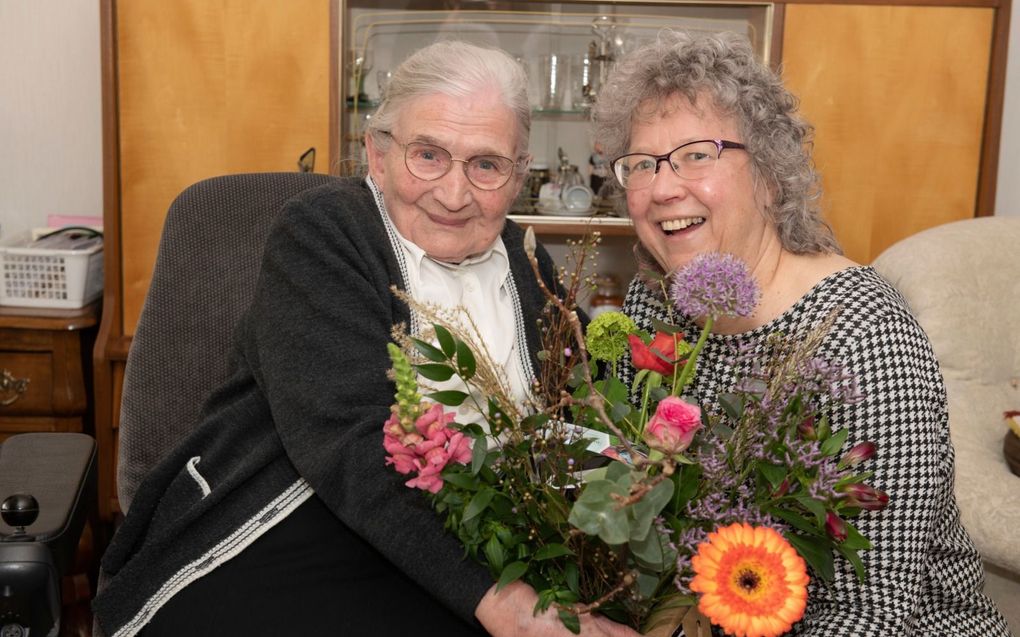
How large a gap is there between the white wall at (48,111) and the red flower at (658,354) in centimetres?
255

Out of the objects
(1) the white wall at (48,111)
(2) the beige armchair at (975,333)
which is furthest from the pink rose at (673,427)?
(1) the white wall at (48,111)

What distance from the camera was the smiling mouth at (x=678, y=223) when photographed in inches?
56.6

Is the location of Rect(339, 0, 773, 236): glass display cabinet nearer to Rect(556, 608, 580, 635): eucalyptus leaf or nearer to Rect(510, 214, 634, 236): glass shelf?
Rect(510, 214, 634, 236): glass shelf

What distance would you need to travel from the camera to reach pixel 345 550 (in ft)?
4.38

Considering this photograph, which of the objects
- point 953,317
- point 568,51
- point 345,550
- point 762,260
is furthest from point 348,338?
point 568,51

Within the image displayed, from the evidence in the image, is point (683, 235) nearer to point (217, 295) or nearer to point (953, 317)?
point (217, 295)

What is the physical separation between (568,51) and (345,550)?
188 cm

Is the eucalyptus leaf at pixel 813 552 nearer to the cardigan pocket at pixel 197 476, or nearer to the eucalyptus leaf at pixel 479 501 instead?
the eucalyptus leaf at pixel 479 501

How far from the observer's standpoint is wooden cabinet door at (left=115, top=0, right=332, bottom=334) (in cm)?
263

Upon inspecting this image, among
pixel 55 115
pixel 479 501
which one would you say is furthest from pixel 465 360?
pixel 55 115

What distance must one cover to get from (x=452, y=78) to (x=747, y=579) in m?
0.91

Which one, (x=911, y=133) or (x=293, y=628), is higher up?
(x=911, y=133)

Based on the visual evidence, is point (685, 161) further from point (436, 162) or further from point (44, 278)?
point (44, 278)

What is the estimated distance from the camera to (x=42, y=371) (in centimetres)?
271
